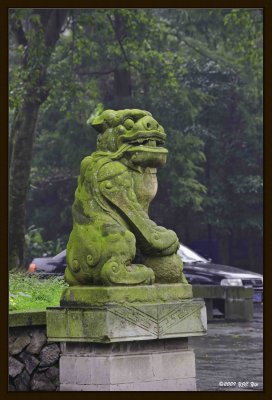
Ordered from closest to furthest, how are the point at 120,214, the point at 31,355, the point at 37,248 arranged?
the point at 120,214 < the point at 31,355 < the point at 37,248

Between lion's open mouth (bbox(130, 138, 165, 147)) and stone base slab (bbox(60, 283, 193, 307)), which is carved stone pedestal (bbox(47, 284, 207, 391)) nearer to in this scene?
stone base slab (bbox(60, 283, 193, 307))

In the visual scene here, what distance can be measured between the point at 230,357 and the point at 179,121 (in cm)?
2002

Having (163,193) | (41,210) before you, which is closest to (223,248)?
(163,193)

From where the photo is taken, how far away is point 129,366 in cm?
942

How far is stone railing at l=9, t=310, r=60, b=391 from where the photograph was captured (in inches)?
412

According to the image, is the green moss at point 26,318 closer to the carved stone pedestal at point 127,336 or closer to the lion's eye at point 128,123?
the carved stone pedestal at point 127,336

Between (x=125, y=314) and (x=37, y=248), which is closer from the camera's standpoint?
(x=125, y=314)

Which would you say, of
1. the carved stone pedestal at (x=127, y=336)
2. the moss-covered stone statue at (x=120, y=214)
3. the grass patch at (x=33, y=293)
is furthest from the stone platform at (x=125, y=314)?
the grass patch at (x=33, y=293)

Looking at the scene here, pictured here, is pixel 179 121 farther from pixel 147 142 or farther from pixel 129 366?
pixel 129 366

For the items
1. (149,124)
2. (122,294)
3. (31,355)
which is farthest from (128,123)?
(31,355)

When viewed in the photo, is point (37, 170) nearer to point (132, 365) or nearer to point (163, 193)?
point (163, 193)

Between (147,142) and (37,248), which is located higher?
(147,142)

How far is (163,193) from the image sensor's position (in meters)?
37.5

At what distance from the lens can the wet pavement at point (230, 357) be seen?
39.2 ft
